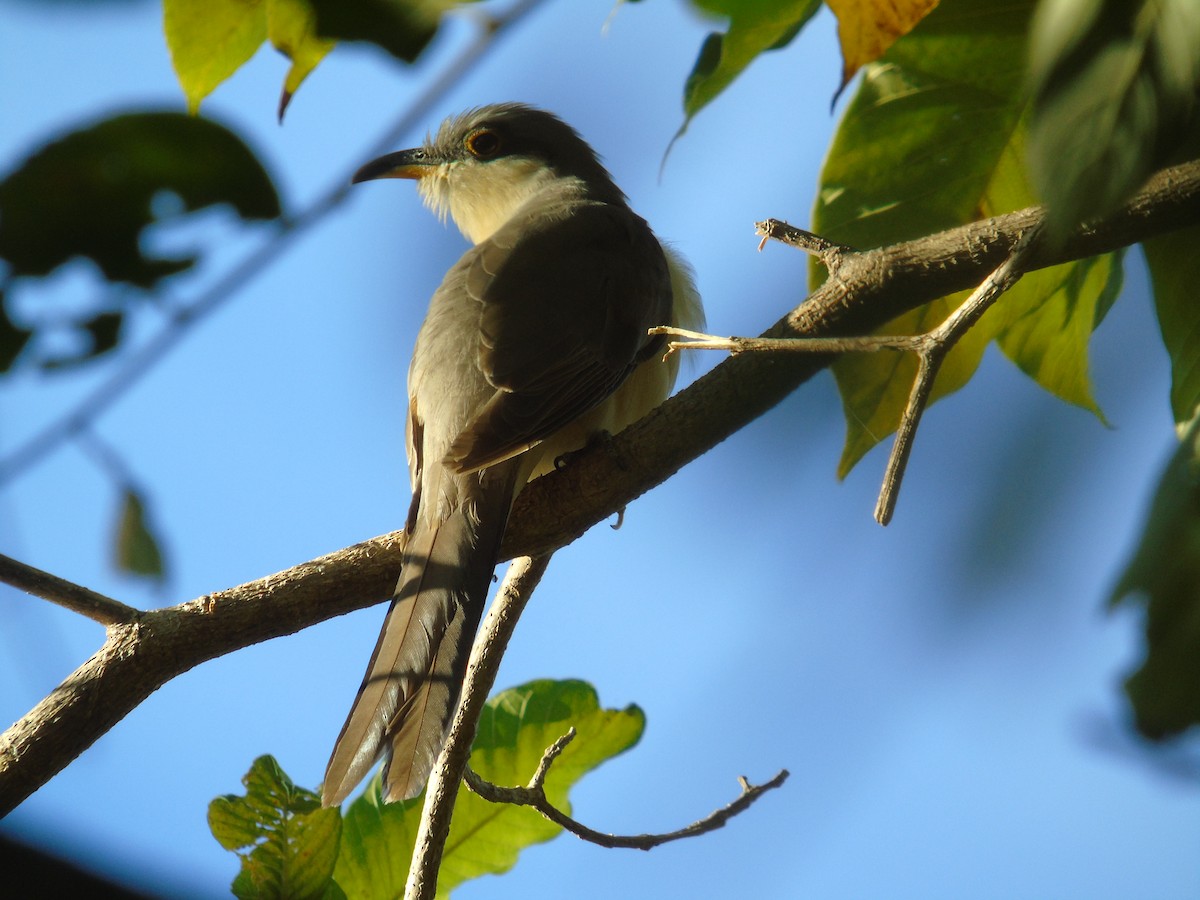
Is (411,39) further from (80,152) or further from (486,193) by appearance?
(486,193)

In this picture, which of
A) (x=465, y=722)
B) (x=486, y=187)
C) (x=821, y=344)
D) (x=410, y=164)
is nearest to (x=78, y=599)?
(x=465, y=722)

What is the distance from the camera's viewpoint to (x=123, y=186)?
2.67ft

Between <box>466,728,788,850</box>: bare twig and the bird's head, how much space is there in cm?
330

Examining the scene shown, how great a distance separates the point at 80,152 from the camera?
799 mm

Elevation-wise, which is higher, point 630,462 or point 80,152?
point 630,462

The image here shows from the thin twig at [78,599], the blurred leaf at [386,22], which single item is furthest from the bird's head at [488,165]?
the blurred leaf at [386,22]

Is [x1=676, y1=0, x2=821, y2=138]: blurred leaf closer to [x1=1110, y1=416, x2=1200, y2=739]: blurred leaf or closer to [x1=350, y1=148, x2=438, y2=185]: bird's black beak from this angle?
[x1=1110, y1=416, x2=1200, y2=739]: blurred leaf

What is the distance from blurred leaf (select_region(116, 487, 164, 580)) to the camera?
4.74 ft

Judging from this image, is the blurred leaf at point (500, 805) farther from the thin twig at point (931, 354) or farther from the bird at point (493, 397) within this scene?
the thin twig at point (931, 354)

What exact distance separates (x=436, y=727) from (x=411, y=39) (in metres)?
2.11

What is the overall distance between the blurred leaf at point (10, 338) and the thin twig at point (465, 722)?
2037mm

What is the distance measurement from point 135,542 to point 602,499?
1527 millimetres

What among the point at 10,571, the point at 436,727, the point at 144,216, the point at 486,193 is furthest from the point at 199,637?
the point at 486,193

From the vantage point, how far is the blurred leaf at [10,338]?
80cm
